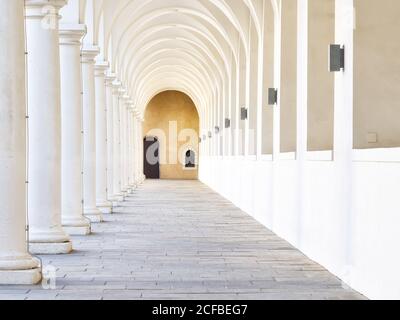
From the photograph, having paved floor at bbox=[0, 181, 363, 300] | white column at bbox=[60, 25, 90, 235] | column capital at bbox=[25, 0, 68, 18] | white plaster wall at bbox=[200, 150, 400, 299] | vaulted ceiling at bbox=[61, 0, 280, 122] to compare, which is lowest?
paved floor at bbox=[0, 181, 363, 300]

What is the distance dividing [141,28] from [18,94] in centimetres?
2154

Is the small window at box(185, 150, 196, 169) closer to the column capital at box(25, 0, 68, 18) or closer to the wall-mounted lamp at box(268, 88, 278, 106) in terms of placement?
the wall-mounted lamp at box(268, 88, 278, 106)

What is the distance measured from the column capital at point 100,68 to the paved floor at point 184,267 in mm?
4071

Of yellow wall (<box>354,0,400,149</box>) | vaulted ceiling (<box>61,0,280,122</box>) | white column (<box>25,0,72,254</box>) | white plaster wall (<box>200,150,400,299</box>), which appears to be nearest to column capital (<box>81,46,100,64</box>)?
vaulted ceiling (<box>61,0,280,122</box>)

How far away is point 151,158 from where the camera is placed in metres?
56.4

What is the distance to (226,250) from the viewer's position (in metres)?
12.4

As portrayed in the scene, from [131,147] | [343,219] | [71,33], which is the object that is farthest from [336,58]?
[131,147]

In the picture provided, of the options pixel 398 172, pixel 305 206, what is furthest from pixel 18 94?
pixel 305 206

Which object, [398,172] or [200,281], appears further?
[200,281]

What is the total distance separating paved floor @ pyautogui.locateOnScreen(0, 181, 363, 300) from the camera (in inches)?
329

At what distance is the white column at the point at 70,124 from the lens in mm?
14008

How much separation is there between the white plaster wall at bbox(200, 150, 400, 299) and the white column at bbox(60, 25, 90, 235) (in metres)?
3.68

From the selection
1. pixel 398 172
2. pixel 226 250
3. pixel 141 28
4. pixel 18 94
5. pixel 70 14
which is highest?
pixel 141 28

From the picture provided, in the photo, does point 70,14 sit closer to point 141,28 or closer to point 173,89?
point 141,28
